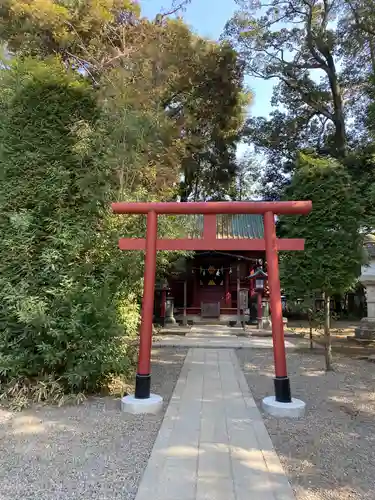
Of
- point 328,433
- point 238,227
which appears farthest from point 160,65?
point 328,433

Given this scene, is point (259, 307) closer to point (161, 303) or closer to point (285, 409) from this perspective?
point (161, 303)

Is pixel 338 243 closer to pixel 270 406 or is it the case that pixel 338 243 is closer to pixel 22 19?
pixel 270 406

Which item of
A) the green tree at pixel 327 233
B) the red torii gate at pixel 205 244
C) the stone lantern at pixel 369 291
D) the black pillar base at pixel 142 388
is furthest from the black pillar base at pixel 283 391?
the stone lantern at pixel 369 291

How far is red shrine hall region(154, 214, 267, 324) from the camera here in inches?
562

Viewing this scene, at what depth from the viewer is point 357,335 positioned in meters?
9.52

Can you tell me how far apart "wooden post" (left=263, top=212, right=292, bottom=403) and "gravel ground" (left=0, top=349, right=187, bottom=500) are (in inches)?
51.1

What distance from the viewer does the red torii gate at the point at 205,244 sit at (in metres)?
4.29

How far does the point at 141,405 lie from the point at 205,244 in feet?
6.25

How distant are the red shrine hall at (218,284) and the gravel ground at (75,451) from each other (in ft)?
32.0

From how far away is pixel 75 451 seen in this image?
299 centimetres

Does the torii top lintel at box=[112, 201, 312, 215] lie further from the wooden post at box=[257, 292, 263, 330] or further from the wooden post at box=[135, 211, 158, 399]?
the wooden post at box=[257, 292, 263, 330]

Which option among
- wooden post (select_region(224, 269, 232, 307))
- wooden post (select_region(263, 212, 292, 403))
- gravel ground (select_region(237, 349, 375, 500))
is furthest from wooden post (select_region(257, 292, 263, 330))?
wooden post (select_region(263, 212, 292, 403))

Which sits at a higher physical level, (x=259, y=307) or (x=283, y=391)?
(x=259, y=307)

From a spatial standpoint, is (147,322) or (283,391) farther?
(147,322)
